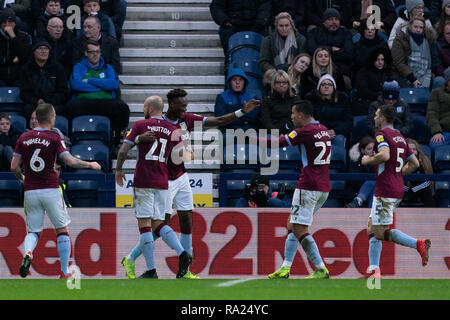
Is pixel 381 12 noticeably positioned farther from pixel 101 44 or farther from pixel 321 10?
pixel 101 44

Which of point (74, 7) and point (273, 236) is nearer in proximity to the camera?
point (273, 236)

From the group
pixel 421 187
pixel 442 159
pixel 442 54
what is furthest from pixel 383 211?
pixel 442 54

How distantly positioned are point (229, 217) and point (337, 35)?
419 cm

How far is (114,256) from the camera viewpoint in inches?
549

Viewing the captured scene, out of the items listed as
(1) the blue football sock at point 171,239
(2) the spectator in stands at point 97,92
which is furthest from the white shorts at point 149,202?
(2) the spectator in stands at point 97,92

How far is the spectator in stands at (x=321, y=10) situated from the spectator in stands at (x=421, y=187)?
3.66m

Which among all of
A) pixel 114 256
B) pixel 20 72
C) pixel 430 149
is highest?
pixel 20 72

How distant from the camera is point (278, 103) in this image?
49.4 feet

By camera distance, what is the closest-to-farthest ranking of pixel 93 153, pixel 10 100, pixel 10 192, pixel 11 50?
pixel 10 192, pixel 93 153, pixel 10 100, pixel 11 50

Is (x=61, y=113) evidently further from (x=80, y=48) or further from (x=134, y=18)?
(x=134, y=18)

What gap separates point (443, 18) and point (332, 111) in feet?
11.7

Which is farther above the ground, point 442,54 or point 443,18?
point 443,18

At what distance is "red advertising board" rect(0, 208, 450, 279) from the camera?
13.9 metres
